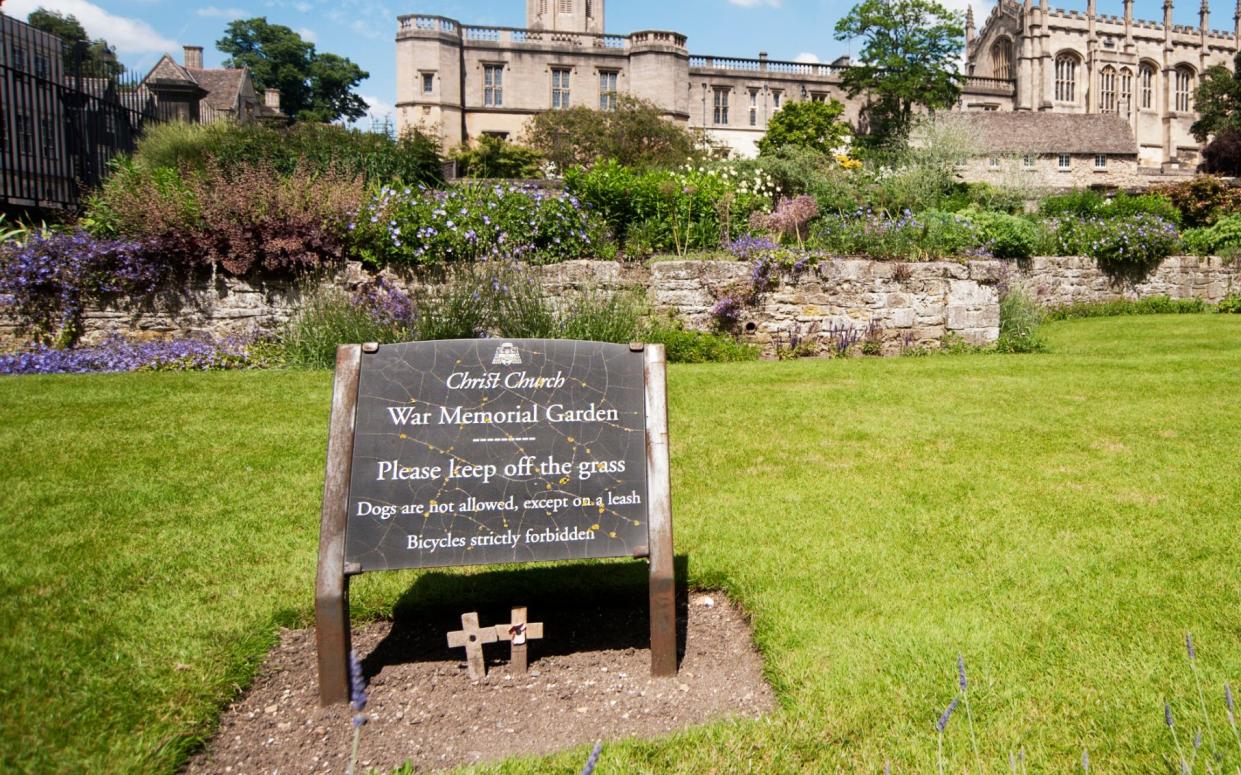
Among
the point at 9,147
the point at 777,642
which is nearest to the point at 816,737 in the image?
the point at 777,642

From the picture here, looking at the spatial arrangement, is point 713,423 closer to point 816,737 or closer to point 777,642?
point 777,642

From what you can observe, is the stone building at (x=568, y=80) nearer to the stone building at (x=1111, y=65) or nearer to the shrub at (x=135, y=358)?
the stone building at (x=1111, y=65)

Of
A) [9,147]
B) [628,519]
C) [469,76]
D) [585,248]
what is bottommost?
[628,519]

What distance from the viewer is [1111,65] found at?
60438 millimetres

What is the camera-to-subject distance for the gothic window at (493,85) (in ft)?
156

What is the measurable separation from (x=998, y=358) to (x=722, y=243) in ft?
12.9

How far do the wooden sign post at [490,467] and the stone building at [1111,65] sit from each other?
6211 centimetres

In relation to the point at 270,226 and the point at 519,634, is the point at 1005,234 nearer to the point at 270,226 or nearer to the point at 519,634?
the point at 270,226

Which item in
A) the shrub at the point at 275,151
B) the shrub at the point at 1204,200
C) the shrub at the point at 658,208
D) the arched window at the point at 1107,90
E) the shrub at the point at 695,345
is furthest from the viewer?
the arched window at the point at 1107,90

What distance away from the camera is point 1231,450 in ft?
18.3

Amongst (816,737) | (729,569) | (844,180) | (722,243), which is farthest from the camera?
(844,180)

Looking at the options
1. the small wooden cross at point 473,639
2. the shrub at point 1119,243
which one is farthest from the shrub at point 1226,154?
the small wooden cross at point 473,639

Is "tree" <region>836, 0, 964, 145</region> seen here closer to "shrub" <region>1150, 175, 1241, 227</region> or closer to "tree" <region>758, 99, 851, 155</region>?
"tree" <region>758, 99, 851, 155</region>

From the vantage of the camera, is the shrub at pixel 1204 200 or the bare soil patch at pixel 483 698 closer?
the bare soil patch at pixel 483 698
